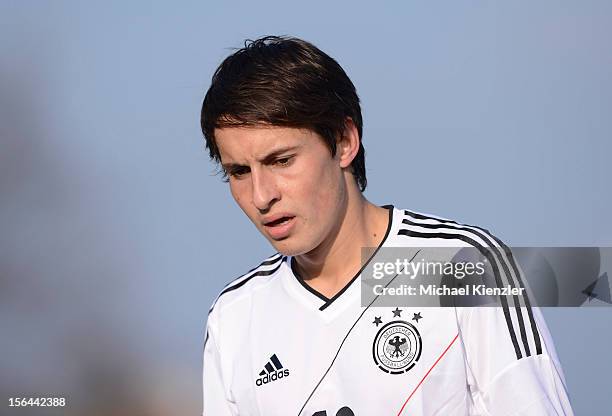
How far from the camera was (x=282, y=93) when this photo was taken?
86.3 inches

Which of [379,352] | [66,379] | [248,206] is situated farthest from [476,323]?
[66,379]

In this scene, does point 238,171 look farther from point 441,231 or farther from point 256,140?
point 441,231

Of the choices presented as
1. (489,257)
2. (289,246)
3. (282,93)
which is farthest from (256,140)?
(489,257)

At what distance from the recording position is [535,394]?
2.00 meters

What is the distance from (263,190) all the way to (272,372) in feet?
1.86

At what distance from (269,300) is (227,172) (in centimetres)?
47

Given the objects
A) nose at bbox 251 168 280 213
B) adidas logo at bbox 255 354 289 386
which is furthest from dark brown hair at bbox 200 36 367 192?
adidas logo at bbox 255 354 289 386

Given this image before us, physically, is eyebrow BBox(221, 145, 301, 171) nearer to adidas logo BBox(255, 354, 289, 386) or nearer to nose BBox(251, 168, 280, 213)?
nose BBox(251, 168, 280, 213)

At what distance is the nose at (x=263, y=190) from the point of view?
206cm

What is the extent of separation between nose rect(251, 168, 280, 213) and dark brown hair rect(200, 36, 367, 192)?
5.0 inches

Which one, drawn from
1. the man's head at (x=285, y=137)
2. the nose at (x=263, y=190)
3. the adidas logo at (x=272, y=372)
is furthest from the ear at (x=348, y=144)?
the adidas logo at (x=272, y=372)

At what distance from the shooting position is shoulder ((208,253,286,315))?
99.9 inches

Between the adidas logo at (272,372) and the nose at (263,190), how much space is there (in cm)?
49

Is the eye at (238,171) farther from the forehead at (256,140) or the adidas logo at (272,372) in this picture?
the adidas logo at (272,372)
